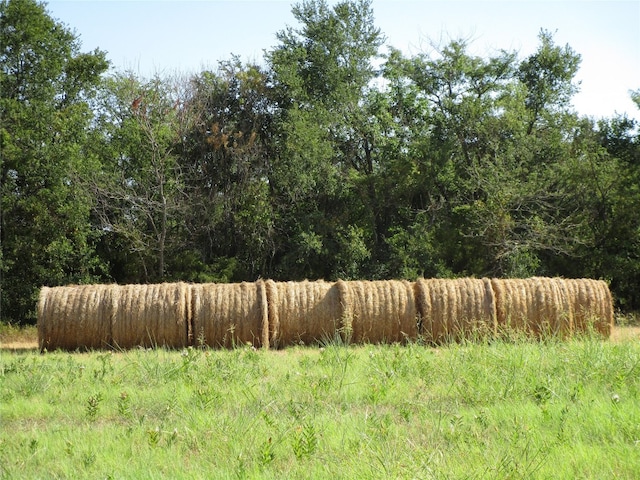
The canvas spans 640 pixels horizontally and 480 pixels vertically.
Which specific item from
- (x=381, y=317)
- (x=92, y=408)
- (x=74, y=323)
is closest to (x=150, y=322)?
(x=74, y=323)

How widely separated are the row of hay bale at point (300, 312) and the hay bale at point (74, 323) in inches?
0.7

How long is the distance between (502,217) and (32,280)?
1355 centimetres

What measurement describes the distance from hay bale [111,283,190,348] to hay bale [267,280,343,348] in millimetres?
1549

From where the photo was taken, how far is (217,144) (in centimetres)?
2438

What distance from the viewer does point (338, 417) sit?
20.1ft

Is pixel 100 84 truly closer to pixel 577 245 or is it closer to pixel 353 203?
pixel 353 203

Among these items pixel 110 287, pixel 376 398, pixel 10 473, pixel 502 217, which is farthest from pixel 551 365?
pixel 502 217

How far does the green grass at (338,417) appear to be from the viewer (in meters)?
5.00

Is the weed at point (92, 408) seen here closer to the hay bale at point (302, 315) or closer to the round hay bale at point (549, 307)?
the hay bale at point (302, 315)

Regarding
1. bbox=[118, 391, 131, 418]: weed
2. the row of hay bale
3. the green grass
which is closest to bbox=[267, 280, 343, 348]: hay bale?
the row of hay bale

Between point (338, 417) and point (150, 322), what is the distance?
23.9 feet

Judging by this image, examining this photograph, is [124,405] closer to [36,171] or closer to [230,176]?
[36,171]

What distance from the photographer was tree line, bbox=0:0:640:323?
21.0 m

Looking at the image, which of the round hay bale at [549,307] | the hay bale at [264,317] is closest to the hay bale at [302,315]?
the hay bale at [264,317]
